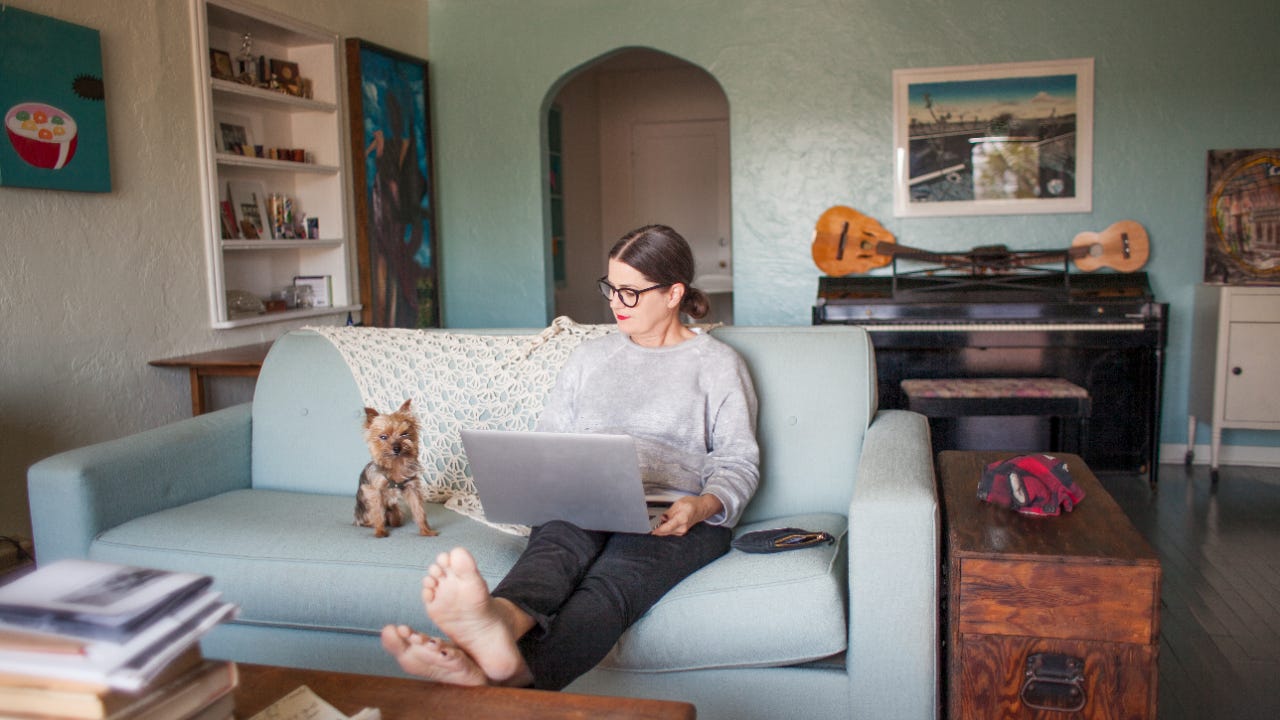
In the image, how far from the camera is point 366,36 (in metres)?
4.74

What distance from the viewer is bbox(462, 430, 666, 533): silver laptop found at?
5.57 ft

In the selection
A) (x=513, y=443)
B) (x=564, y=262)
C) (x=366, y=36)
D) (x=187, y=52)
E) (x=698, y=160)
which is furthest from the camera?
(x=698, y=160)

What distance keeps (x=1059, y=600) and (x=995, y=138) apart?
3.51 m

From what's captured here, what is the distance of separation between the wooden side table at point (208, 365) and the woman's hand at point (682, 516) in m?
1.96

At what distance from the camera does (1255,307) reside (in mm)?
4199

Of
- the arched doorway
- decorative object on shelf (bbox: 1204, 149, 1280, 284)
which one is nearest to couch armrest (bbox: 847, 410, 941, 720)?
decorative object on shelf (bbox: 1204, 149, 1280, 284)

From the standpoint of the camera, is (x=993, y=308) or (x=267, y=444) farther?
(x=993, y=308)

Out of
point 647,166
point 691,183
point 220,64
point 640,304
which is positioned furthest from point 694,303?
point 647,166

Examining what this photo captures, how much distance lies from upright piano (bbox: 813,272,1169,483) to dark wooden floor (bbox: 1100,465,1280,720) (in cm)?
28

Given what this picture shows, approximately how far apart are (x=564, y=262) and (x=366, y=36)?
283 cm

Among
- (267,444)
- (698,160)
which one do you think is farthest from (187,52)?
(698,160)

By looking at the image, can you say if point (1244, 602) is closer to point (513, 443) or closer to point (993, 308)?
point (993, 308)

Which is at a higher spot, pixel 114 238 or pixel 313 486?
pixel 114 238

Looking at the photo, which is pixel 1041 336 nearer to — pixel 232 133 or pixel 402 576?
pixel 402 576
